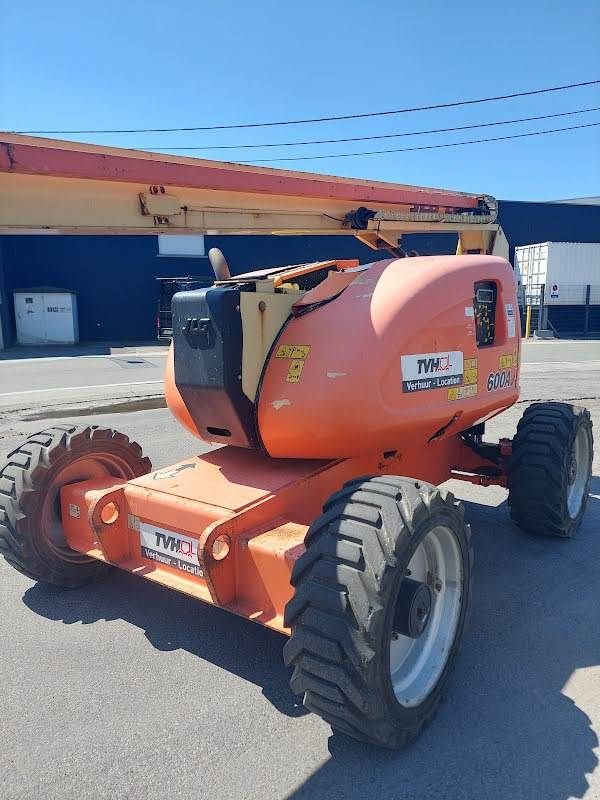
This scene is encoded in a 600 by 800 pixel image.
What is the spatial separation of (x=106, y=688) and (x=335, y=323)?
7.13 ft

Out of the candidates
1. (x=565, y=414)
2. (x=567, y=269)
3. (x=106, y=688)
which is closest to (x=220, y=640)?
(x=106, y=688)

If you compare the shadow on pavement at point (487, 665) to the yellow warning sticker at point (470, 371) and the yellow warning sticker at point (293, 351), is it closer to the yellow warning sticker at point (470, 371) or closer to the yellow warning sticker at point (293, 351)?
the yellow warning sticker at point (470, 371)

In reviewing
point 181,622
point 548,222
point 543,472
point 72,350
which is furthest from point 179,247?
point 181,622

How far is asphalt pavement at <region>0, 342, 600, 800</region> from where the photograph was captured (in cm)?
241

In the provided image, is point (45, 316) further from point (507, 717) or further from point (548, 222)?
point (548, 222)

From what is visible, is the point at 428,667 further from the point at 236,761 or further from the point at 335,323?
the point at 335,323

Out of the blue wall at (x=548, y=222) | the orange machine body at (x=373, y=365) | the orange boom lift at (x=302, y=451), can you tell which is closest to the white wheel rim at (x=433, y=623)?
the orange boom lift at (x=302, y=451)

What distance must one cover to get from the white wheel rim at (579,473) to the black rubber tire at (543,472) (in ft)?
0.76

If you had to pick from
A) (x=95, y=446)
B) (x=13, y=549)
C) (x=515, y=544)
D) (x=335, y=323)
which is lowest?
(x=515, y=544)

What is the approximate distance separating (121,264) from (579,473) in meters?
24.4

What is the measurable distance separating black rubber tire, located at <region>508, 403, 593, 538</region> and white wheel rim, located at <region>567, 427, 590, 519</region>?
0.23 meters

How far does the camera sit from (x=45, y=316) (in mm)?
23625

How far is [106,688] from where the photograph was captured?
2.98m

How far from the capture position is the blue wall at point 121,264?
990 inches
